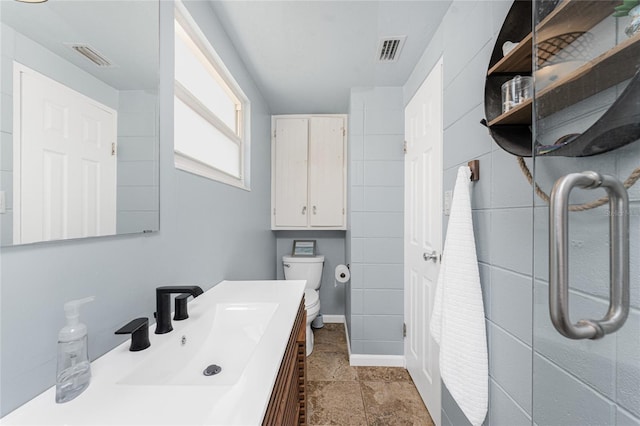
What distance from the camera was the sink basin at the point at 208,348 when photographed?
684 millimetres

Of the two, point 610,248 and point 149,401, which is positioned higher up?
point 610,248

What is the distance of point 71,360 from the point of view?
0.52m

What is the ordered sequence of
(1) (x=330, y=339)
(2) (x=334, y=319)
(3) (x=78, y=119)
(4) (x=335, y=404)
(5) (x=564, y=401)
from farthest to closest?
(2) (x=334, y=319)
(1) (x=330, y=339)
(4) (x=335, y=404)
(3) (x=78, y=119)
(5) (x=564, y=401)

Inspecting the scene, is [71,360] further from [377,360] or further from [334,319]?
[334,319]

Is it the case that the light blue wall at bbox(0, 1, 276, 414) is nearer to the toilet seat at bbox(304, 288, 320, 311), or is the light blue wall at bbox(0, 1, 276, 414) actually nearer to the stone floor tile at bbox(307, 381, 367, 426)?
the toilet seat at bbox(304, 288, 320, 311)

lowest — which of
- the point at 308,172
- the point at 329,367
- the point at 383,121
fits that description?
the point at 329,367

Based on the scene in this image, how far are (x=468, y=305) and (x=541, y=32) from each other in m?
0.85

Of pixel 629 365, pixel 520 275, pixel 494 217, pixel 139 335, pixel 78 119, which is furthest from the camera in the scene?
pixel 494 217

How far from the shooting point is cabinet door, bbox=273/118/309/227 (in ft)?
8.59

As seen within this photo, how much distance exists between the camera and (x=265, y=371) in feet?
1.94

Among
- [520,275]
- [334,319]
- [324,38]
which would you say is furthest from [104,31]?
[334,319]

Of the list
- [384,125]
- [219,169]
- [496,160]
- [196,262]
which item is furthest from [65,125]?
[384,125]

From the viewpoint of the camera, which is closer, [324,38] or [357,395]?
[324,38]

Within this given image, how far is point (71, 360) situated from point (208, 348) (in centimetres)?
43
